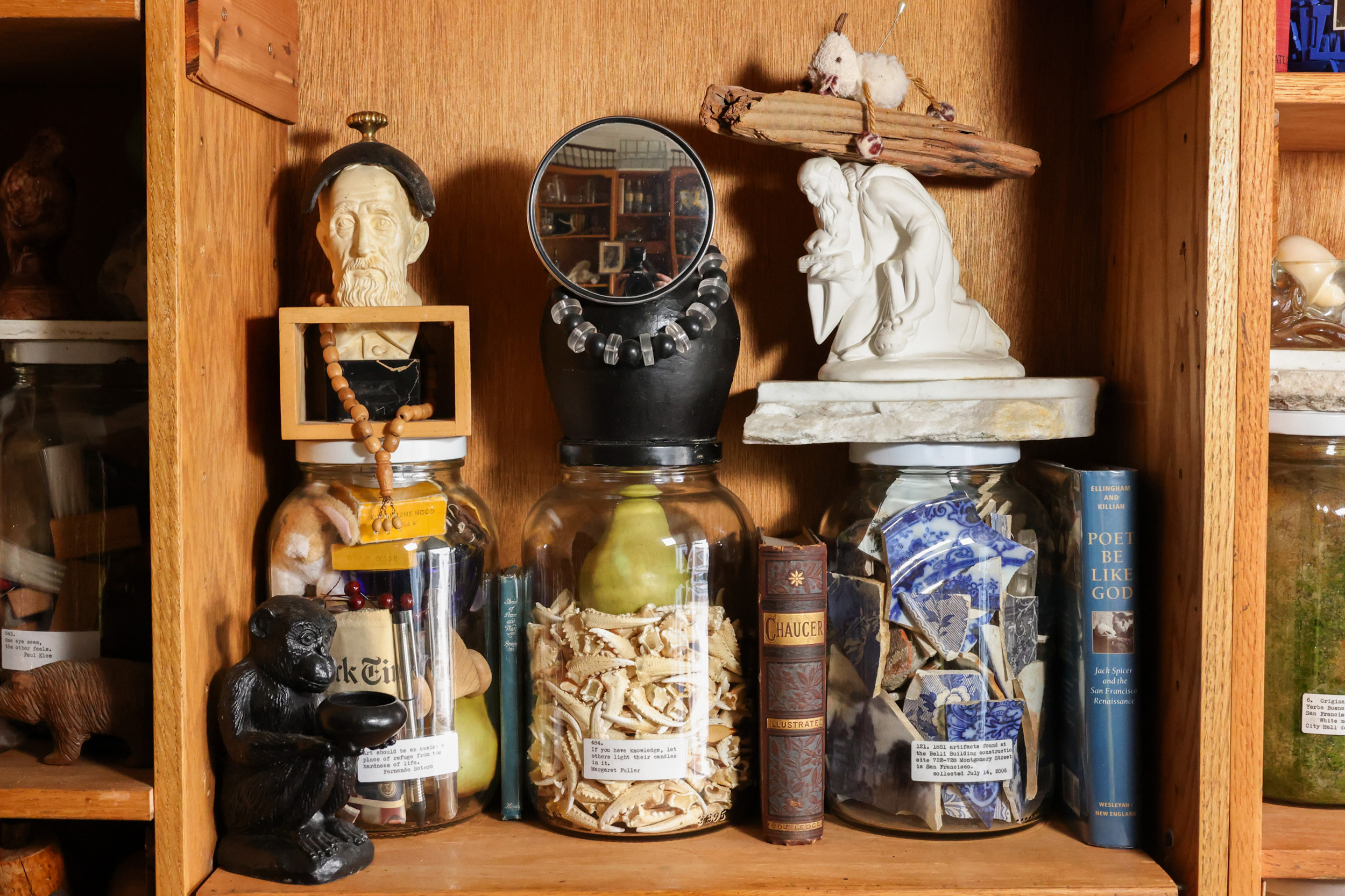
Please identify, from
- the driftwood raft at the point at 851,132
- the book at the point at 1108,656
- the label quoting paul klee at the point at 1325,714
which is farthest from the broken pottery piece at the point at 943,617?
the driftwood raft at the point at 851,132

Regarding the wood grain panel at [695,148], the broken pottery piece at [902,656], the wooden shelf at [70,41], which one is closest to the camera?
the wooden shelf at [70,41]

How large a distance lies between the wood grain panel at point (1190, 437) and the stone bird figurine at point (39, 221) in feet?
3.28

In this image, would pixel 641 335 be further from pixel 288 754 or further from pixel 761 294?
pixel 288 754

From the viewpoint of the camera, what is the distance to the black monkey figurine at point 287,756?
814 mm

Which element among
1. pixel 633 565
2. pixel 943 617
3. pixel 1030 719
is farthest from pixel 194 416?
pixel 1030 719

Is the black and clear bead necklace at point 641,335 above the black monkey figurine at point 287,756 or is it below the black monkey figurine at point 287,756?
above

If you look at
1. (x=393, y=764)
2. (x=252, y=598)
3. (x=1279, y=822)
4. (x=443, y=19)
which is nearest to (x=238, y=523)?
(x=252, y=598)

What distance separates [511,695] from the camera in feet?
3.17

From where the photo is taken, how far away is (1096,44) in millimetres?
1060

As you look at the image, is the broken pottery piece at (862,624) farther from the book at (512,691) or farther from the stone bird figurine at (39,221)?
the stone bird figurine at (39,221)

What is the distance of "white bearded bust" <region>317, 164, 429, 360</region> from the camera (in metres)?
0.93

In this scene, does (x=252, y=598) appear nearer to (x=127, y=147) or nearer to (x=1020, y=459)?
(x=127, y=147)

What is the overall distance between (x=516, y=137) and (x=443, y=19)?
14 cm

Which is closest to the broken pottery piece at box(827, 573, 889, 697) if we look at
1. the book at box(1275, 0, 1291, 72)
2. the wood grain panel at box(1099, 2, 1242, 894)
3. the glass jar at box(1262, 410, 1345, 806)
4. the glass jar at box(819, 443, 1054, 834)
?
the glass jar at box(819, 443, 1054, 834)
